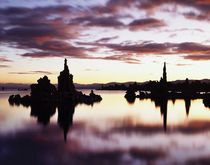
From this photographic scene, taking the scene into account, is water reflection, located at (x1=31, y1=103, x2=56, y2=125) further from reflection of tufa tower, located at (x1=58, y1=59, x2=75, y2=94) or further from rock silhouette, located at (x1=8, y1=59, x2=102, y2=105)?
reflection of tufa tower, located at (x1=58, y1=59, x2=75, y2=94)

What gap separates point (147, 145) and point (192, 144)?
458 centimetres

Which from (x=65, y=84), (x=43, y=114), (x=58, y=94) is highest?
(x=65, y=84)

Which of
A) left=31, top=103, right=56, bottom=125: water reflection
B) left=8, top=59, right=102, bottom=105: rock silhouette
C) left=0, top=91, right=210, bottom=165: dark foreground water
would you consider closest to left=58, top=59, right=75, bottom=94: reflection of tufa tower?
left=8, top=59, right=102, bottom=105: rock silhouette

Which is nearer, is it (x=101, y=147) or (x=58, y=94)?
(x=101, y=147)

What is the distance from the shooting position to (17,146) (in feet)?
67.8

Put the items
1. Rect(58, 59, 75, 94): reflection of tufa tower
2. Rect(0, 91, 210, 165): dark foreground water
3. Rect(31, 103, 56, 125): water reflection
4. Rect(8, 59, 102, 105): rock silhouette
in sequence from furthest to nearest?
Rect(58, 59, 75, 94): reflection of tufa tower → Rect(8, 59, 102, 105): rock silhouette → Rect(31, 103, 56, 125): water reflection → Rect(0, 91, 210, 165): dark foreground water

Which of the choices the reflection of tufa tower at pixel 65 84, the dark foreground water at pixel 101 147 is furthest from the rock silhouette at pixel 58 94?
the dark foreground water at pixel 101 147

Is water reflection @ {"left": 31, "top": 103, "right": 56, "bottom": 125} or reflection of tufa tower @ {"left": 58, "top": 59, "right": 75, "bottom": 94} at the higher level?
reflection of tufa tower @ {"left": 58, "top": 59, "right": 75, "bottom": 94}

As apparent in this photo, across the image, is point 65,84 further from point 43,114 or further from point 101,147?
point 101,147

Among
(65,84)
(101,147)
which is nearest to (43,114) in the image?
(101,147)

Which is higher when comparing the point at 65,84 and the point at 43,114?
the point at 65,84

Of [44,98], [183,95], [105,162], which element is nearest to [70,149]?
[105,162]

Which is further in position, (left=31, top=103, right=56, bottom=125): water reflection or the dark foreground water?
(left=31, top=103, right=56, bottom=125): water reflection

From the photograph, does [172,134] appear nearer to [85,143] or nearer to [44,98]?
[85,143]
